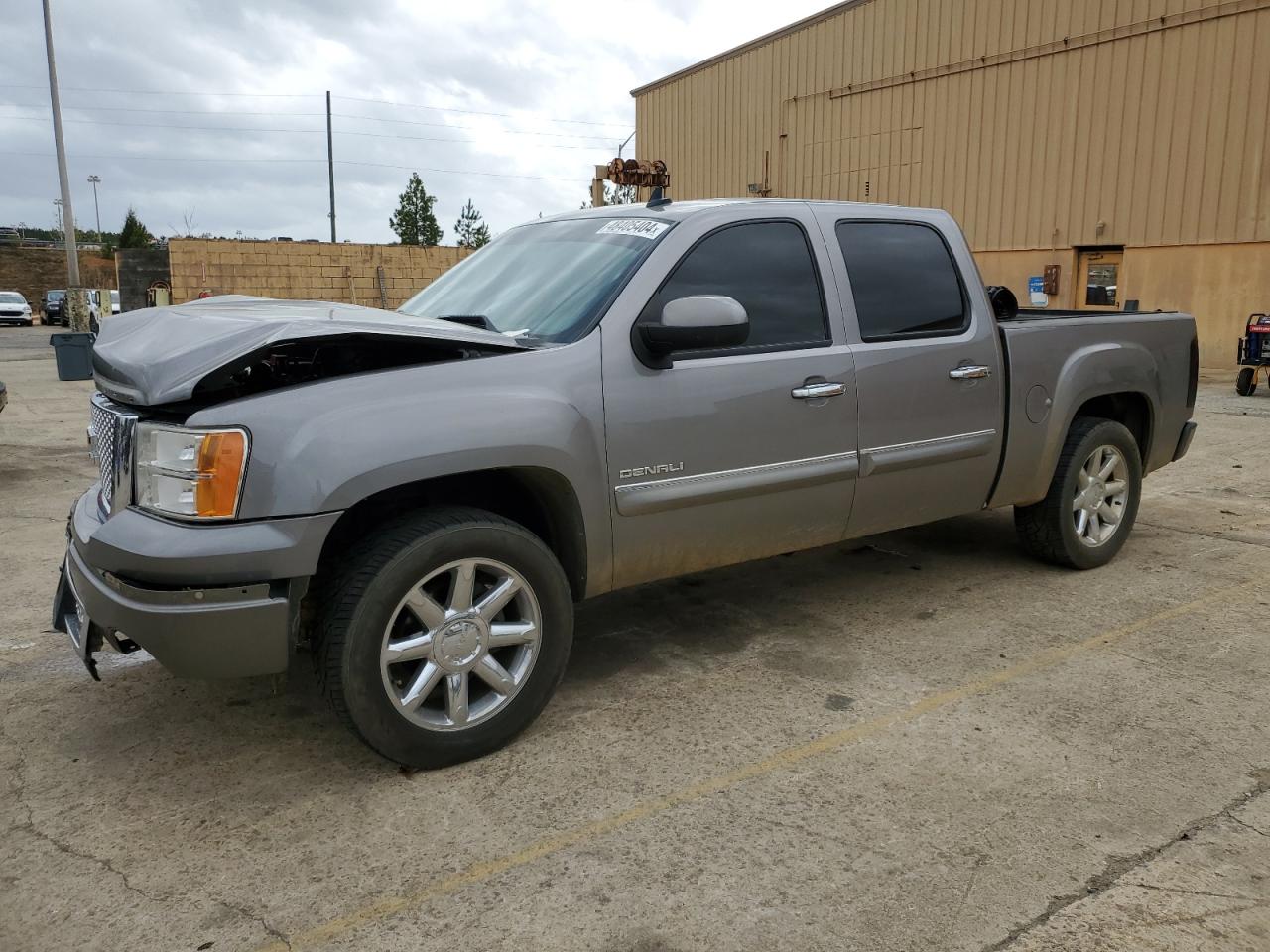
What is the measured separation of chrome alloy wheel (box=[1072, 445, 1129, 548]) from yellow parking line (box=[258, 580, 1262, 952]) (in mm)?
811

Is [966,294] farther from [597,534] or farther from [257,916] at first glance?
[257,916]

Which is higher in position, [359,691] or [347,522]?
[347,522]

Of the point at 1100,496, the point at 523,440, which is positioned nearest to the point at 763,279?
the point at 523,440

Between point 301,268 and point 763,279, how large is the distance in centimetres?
2137

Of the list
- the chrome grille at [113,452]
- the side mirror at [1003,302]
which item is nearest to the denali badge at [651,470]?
the chrome grille at [113,452]

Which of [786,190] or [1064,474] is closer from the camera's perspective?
[1064,474]

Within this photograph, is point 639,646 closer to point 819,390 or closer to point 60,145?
point 819,390

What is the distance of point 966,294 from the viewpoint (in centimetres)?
456

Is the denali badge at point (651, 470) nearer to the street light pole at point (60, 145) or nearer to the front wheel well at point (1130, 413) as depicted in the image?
the front wheel well at point (1130, 413)

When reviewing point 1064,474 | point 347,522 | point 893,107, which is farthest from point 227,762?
point 893,107

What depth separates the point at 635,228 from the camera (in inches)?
151

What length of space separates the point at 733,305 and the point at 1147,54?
16.3m

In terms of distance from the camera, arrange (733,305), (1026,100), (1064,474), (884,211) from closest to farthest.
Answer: (733,305)
(884,211)
(1064,474)
(1026,100)

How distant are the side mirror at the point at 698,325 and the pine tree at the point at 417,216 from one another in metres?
58.2
